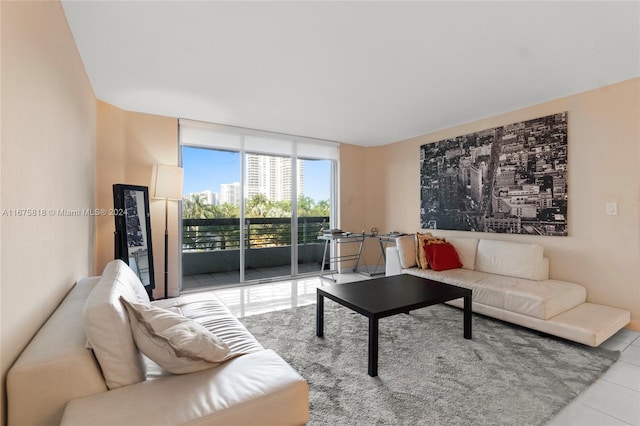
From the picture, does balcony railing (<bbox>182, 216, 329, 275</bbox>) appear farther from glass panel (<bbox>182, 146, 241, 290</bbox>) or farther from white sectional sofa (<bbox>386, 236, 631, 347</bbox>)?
white sectional sofa (<bbox>386, 236, 631, 347</bbox>)

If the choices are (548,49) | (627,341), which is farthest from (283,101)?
(627,341)

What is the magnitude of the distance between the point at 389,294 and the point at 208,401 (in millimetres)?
1838

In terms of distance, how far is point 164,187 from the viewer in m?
3.69

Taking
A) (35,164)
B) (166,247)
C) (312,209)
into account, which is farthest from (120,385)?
(312,209)

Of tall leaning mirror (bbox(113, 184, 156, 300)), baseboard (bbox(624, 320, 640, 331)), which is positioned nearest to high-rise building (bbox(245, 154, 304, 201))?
tall leaning mirror (bbox(113, 184, 156, 300))

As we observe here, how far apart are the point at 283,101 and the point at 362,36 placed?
4.73 ft

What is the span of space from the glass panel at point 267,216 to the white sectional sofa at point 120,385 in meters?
3.41

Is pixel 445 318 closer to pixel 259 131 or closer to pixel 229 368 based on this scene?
pixel 229 368

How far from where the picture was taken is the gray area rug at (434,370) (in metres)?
1.70

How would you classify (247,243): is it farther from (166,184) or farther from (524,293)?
Result: (524,293)

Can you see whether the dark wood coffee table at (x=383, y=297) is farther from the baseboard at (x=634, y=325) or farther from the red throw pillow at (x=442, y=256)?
the baseboard at (x=634, y=325)

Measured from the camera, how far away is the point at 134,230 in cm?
351

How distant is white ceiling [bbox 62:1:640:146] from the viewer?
75.4 inches

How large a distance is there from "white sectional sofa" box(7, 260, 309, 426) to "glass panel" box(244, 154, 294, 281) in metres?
3.41
